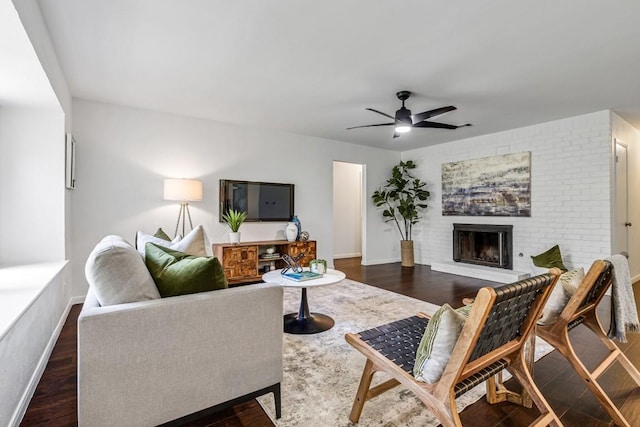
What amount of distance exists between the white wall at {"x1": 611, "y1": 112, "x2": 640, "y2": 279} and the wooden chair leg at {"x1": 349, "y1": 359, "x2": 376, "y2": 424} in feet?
16.8

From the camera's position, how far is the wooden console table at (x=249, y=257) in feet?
13.8

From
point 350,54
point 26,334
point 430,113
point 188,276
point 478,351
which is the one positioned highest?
point 350,54

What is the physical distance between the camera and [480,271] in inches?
193

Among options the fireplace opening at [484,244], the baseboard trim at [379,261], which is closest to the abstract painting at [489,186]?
the fireplace opening at [484,244]

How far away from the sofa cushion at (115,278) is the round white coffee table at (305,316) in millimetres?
1275

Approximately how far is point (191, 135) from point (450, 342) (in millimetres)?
4233

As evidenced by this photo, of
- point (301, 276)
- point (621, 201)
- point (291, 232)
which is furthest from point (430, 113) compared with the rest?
point (621, 201)

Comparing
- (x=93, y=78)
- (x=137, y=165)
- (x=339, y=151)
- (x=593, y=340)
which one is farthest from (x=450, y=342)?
(x=339, y=151)

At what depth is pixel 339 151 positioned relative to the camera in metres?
5.80

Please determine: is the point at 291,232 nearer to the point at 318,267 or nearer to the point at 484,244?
the point at 318,267

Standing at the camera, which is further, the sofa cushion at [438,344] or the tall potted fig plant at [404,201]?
the tall potted fig plant at [404,201]

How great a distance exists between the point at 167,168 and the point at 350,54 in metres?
2.89

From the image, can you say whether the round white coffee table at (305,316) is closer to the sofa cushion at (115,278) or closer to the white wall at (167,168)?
the sofa cushion at (115,278)

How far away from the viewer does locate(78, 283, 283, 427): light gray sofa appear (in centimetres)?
118
